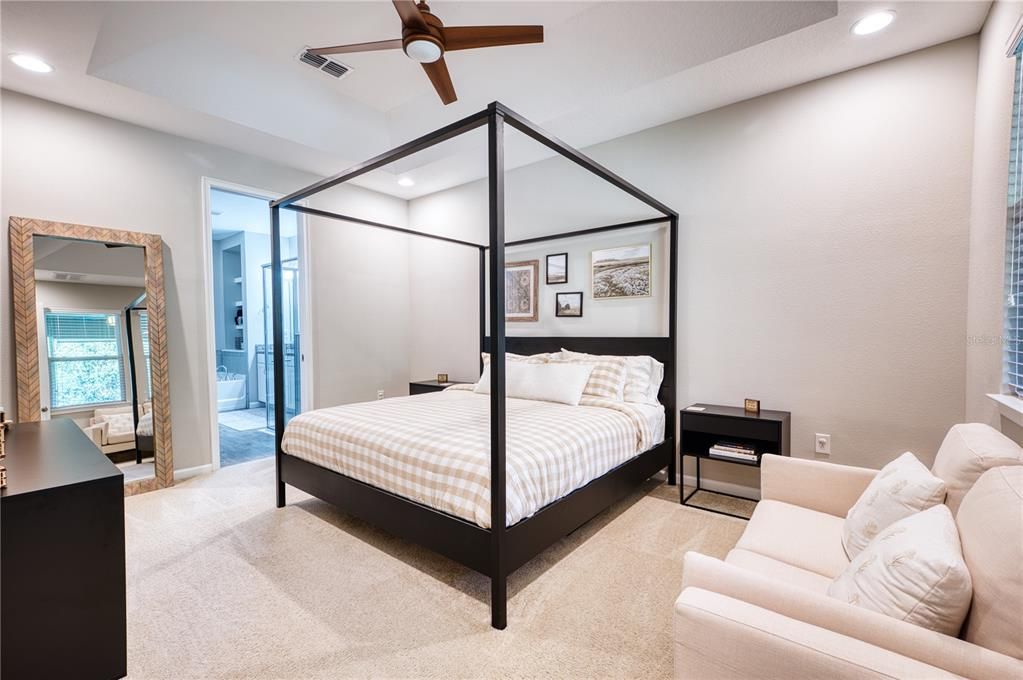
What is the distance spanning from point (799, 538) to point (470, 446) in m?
1.39

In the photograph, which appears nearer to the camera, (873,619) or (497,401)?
(873,619)

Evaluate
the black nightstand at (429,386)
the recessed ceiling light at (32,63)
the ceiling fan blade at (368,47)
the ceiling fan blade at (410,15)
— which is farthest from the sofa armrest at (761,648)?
the recessed ceiling light at (32,63)

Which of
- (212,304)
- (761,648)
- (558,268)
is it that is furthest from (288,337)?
(761,648)

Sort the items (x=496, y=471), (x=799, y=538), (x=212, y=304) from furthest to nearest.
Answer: (x=212, y=304) → (x=496, y=471) → (x=799, y=538)

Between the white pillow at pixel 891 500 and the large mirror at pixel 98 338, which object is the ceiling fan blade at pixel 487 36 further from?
the large mirror at pixel 98 338

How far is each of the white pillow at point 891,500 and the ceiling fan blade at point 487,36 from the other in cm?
224

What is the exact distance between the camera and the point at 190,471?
3.66 meters

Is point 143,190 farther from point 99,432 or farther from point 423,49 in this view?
point 423,49

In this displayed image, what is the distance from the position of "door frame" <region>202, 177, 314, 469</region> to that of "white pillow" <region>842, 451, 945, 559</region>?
4.22m

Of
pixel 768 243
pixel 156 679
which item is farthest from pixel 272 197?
pixel 768 243

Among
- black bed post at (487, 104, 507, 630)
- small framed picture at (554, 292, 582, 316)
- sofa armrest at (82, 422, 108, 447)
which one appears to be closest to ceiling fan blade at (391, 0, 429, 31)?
black bed post at (487, 104, 507, 630)

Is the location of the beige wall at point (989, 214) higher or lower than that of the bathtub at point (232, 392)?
higher

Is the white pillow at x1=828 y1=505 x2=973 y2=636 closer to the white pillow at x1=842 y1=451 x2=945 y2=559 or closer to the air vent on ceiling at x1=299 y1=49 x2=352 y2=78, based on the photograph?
the white pillow at x1=842 y1=451 x2=945 y2=559

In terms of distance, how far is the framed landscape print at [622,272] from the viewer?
3623mm
